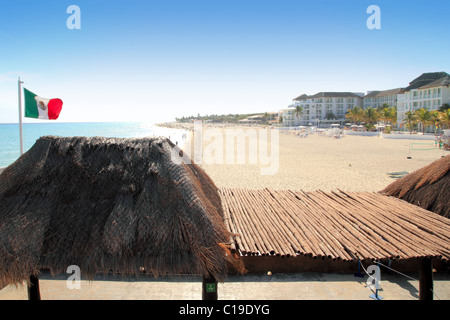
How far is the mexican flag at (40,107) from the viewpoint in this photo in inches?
332

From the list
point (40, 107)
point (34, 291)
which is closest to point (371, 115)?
point (40, 107)

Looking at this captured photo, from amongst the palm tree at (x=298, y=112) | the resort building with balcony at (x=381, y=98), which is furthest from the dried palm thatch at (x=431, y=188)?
the palm tree at (x=298, y=112)

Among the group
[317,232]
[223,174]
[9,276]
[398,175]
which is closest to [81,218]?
[9,276]

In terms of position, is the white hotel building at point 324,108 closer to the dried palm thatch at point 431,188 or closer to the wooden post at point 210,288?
the dried palm thatch at point 431,188

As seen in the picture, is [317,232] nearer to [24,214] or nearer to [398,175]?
[24,214]

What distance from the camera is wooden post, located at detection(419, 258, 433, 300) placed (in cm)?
421

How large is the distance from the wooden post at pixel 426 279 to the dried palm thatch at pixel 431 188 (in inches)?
73.9

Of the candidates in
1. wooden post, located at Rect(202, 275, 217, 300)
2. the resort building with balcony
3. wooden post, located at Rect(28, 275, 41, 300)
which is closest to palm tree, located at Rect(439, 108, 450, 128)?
the resort building with balcony

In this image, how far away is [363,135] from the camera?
44031 millimetres

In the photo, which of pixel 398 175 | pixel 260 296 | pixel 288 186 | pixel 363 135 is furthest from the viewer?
pixel 363 135

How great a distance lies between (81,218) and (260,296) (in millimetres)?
2764

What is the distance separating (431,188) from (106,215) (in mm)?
6033
